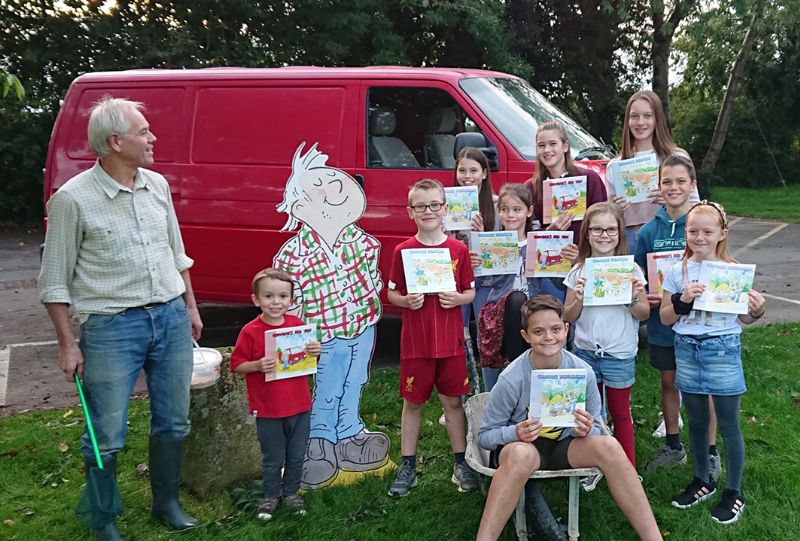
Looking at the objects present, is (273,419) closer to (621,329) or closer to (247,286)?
(621,329)

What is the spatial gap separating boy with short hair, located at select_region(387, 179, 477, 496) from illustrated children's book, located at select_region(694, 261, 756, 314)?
115 centimetres

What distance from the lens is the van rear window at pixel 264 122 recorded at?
18.7 ft

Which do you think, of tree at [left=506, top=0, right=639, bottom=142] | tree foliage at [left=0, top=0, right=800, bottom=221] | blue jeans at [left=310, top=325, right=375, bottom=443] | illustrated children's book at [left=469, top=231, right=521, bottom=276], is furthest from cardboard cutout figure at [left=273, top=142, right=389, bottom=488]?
tree at [left=506, top=0, right=639, bottom=142]

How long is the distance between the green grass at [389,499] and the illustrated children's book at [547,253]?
1181 millimetres

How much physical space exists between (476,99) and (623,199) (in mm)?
1723

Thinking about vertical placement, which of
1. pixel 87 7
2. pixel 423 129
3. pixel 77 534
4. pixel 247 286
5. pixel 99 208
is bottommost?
pixel 77 534

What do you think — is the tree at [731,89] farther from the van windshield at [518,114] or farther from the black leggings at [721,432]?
the black leggings at [721,432]

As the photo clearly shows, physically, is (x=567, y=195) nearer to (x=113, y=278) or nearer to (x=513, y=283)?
(x=513, y=283)

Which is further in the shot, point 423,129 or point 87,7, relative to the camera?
point 87,7

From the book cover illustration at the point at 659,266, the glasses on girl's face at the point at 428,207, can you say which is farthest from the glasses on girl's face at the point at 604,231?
the glasses on girl's face at the point at 428,207

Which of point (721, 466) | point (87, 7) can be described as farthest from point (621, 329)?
point (87, 7)

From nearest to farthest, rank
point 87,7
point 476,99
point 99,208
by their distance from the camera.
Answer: point 99,208
point 476,99
point 87,7

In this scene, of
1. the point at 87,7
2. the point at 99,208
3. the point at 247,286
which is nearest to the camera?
the point at 99,208

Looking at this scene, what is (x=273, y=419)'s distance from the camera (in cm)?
369
